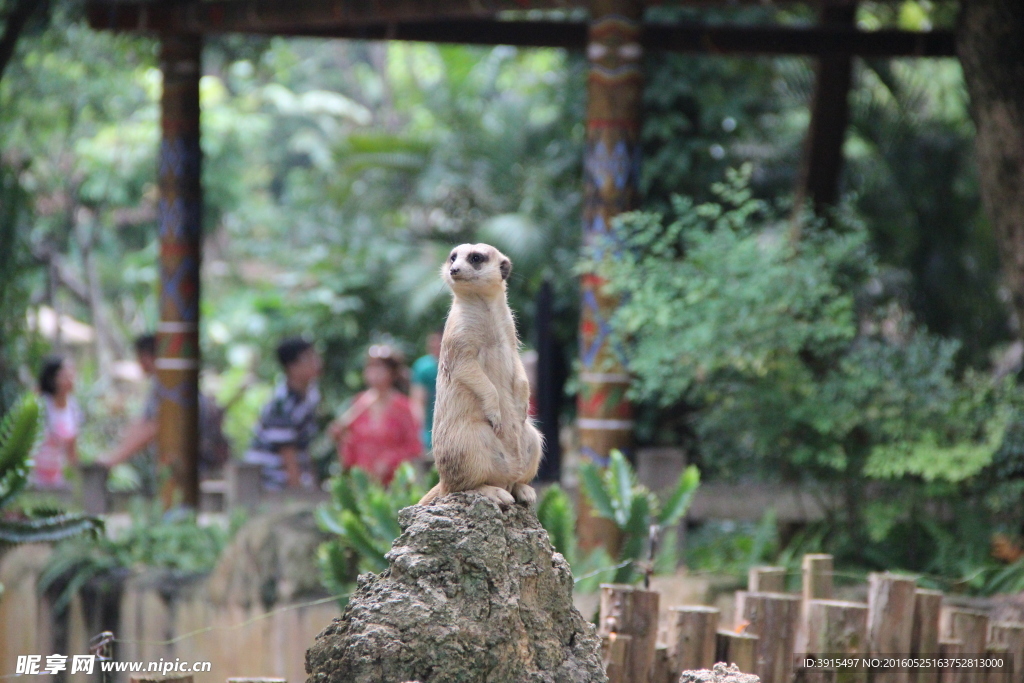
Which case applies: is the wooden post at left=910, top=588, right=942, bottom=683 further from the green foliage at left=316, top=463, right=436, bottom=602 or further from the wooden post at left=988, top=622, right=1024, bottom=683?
the green foliage at left=316, top=463, right=436, bottom=602

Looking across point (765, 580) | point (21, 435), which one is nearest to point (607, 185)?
Result: point (765, 580)

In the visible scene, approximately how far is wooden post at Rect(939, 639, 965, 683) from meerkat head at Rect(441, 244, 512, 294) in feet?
8.21

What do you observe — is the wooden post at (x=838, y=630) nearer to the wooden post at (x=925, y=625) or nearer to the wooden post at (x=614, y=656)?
the wooden post at (x=925, y=625)

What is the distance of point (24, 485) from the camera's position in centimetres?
546

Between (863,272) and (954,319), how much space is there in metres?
2.69

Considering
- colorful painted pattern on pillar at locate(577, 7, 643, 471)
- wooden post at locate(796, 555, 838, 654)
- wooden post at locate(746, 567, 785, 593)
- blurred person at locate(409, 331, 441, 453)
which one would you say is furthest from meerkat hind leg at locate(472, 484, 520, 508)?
blurred person at locate(409, 331, 441, 453)

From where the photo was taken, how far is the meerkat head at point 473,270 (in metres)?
3.51

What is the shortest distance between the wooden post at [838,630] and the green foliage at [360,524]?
196cm

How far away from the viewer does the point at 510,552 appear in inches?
135

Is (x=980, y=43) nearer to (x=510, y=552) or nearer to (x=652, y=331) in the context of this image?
(x=652, y=331)

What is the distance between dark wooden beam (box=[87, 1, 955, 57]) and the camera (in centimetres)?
727

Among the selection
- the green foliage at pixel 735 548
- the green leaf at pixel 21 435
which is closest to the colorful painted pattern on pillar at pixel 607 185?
the green foliage at pixel 735 548

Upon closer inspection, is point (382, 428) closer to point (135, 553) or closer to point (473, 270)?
point (135, 553)

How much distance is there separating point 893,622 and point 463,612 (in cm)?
216
